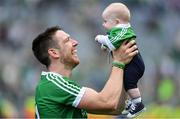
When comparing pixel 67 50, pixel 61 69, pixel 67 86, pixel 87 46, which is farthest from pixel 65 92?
pixel 87 46

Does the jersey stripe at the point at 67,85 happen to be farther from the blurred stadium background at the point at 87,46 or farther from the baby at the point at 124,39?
the blurred stadium background at the point at 87,46

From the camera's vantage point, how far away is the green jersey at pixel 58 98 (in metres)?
5.20

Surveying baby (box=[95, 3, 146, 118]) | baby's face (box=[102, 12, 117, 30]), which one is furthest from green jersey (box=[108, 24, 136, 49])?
baby's face (box=[102, 12, 117, 30])

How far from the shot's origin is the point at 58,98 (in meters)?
5.21

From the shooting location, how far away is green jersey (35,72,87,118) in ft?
17.0

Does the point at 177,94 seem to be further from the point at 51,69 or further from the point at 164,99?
the point at 51,69

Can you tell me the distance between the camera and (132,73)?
209 inches

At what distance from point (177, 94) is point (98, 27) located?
140cm

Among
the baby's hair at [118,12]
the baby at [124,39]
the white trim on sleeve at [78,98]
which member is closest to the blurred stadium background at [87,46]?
the baby at [124,39]

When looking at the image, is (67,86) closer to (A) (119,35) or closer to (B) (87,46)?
(A) (119,35)

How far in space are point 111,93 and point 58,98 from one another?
1.16ft

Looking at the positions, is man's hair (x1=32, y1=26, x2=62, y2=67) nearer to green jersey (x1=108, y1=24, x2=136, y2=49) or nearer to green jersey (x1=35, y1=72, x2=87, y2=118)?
green jersey (x1=35, y1=72, x2=87, y2=118)

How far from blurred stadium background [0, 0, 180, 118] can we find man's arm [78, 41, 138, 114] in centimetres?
509

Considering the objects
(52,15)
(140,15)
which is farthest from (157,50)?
(52,15)
